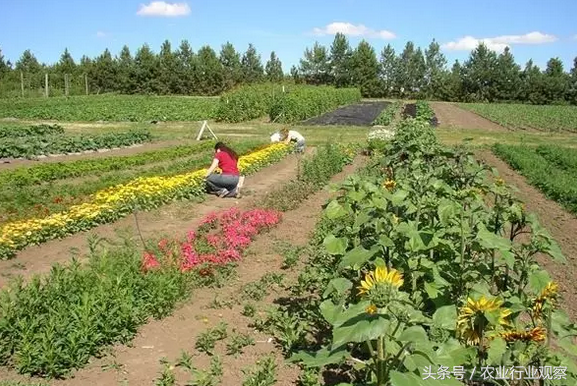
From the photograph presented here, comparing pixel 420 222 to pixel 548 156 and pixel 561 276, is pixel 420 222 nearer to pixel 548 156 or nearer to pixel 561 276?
pixel 561 276

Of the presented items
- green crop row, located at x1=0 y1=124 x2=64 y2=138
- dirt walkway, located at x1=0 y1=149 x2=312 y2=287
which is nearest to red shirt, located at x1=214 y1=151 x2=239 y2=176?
dirt walkway, located at x1=0 y1=149 x2=312 y2=287

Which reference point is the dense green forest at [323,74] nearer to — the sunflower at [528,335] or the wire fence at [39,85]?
the wire fence at [39,85]

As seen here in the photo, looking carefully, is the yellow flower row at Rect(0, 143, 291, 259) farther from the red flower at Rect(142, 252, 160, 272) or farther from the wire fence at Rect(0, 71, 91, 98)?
the wire fence at Rect(0, 71, 91, 98)

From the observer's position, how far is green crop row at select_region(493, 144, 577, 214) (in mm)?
10914

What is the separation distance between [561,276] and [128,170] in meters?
9.80

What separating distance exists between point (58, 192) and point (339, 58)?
73199 mm

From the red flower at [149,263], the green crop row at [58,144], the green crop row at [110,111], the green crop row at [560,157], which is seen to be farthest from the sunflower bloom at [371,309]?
the green crop row at [110,111]

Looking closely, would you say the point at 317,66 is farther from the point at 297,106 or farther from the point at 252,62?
the point at 297,106

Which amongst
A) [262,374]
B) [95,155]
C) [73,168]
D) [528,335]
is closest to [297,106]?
[95,155]

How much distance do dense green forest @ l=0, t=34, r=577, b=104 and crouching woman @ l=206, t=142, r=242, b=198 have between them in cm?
4373

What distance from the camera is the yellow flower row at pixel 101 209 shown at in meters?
7.04

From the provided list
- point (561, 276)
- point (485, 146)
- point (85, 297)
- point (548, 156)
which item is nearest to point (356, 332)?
point (85, 297)

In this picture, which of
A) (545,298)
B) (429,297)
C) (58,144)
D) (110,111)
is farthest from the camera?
(110,111)

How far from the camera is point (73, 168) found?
12.5m
